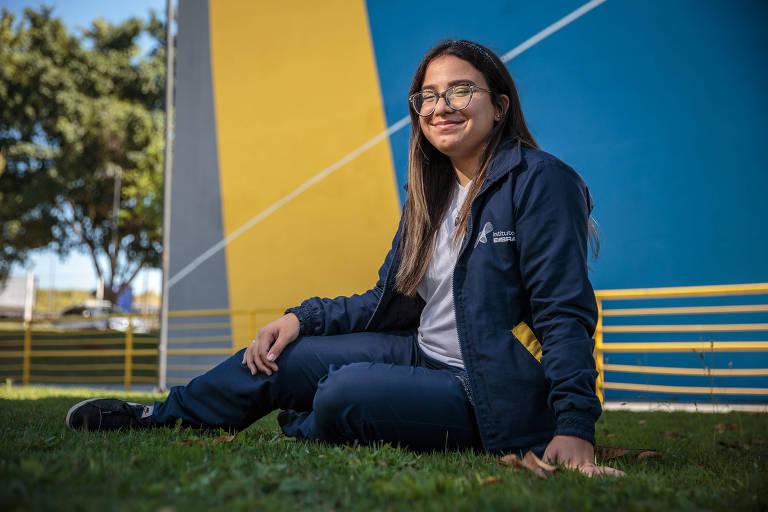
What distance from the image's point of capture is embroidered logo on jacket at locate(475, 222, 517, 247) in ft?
5.56

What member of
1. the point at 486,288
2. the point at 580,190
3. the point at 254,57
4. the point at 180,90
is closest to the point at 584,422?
the point at 486,288

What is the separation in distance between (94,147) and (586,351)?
15.7 meters

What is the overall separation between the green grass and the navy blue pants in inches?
2.8

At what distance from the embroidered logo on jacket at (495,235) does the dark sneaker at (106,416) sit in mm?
1221

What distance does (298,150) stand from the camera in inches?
232

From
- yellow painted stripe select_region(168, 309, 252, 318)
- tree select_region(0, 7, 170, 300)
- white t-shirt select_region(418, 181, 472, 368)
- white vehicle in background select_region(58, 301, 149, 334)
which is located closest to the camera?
white t-shirt select_region(418, 181, 472, 368)

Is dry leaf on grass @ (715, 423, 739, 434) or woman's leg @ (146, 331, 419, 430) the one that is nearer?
woman's leg @ (146, 331, 419, 430)

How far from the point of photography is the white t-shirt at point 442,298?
70.6 inches

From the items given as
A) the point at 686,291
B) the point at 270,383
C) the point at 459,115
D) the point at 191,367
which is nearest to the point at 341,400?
the point at 270,383

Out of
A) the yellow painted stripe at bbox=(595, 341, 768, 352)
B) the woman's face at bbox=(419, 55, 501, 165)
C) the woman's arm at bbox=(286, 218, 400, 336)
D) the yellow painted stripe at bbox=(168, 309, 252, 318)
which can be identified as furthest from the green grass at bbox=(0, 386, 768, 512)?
the yellow painted stripe at bbox=(168, 309, 252, 318)

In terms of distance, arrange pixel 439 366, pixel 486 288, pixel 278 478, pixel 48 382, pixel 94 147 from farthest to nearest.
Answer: pixel 94 147
pixel 48 382
pixel 439 366
pixel 486 288
pixel 278 478

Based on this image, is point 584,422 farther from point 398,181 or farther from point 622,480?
point 398,181

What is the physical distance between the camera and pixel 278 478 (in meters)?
1.22

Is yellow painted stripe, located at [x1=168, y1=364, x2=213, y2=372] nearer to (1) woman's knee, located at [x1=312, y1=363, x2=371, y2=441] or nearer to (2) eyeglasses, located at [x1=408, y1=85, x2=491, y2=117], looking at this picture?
(1) woman's knee, located at [x1=312, y1=363, x2=371, y2=441]
